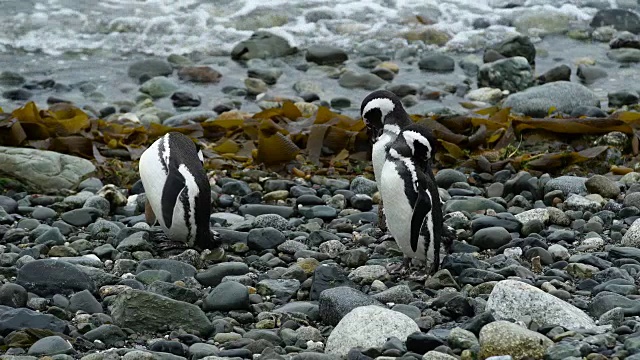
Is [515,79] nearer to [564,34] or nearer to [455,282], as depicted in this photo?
[564,34]

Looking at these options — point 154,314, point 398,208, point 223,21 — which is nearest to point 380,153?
point 398,208

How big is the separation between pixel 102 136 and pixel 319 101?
11.2ft

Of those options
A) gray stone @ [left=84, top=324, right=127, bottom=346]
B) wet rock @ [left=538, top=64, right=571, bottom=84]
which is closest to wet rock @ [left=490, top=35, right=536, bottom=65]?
wet rock @ [left=538, top=64, right=571, bottom=84]

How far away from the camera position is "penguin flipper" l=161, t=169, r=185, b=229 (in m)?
6.06

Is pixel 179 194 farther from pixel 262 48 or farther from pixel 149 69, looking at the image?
pixel 262 48

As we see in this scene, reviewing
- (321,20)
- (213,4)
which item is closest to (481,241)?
(321,20)

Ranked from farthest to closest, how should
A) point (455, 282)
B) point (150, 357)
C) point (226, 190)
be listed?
point (226, 190) → point (455, 282) → point (150, 357)

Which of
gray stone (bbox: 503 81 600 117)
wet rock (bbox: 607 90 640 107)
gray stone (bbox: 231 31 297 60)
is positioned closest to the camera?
gray stone (bbox: 503 81 600 117)

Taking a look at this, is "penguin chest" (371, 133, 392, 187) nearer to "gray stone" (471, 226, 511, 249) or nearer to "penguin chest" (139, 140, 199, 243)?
"gray stone" (471, 226, 511, 249)

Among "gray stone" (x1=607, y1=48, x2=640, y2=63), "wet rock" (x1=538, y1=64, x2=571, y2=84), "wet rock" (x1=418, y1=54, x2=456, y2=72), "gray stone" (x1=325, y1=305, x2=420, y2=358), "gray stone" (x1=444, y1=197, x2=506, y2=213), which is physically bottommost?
"gray stone" (x1=607, y1=48, x2=640, y2=63)

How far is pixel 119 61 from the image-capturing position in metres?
13.9

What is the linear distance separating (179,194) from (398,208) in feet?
4.42

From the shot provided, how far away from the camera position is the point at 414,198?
224 inches

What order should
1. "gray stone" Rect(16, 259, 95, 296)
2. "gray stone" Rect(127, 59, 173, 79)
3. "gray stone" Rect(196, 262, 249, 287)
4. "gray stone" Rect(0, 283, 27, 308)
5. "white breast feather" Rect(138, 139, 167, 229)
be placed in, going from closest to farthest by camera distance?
"gray stone" Rect(0, 283, 27, 308), "gray stone" Rect(16, 259, 95, 296), "gray stone" Rect(196, 262, 249, 287), "white breast feather" Rect(138, 139, 167, 229), "gray stone" Rect(127, 59, 173, 79)
